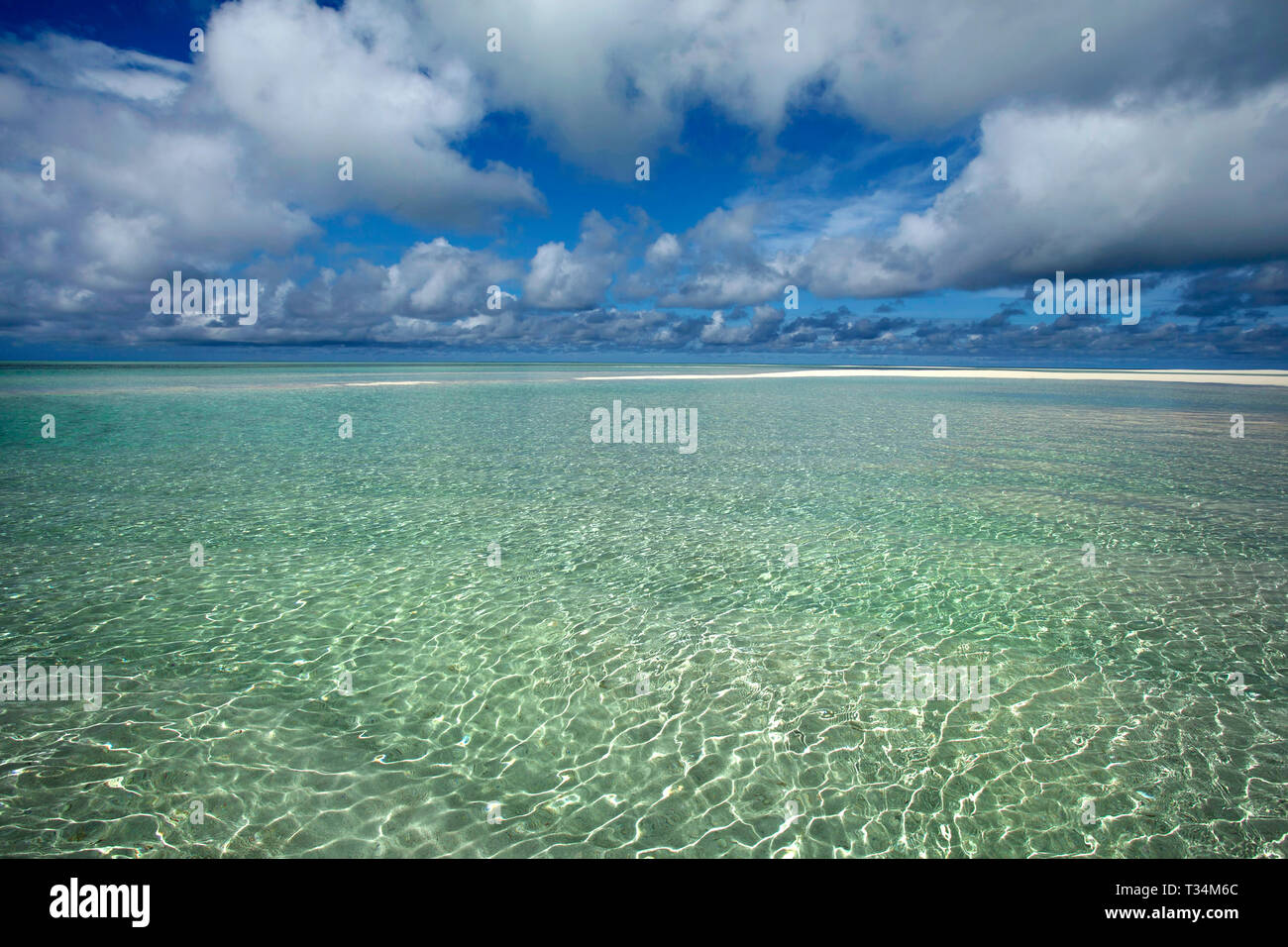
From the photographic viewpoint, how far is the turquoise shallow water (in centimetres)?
461

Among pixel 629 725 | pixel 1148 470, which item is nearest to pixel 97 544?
pixel 629 725

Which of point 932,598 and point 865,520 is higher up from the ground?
point 865,520

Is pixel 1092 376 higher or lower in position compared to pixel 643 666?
higher

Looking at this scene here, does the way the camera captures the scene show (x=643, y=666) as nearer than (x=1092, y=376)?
Yes

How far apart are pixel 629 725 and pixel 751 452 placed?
15541 mm

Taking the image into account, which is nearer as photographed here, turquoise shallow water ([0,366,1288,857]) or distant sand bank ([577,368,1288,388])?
turquoise shallow water ([0,366,1288,857])

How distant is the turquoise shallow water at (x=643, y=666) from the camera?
461 centimetres

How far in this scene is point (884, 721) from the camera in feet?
19.1

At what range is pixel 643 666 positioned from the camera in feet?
22.4

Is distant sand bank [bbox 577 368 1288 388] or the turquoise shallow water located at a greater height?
distant sand bank [bbox 577 368 1288 388]

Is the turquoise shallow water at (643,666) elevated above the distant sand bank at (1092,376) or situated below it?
below

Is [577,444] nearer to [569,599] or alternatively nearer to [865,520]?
[865,520]
